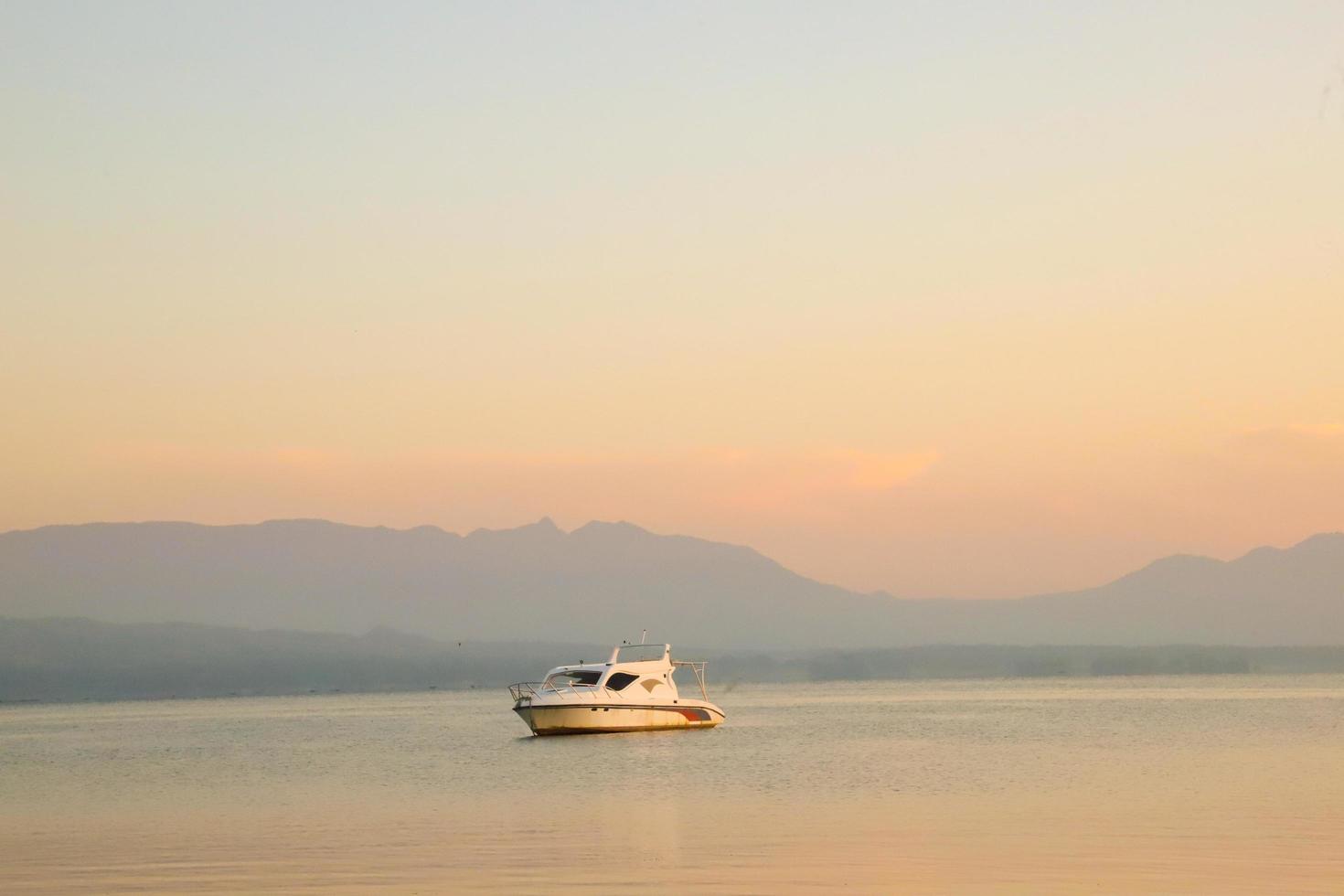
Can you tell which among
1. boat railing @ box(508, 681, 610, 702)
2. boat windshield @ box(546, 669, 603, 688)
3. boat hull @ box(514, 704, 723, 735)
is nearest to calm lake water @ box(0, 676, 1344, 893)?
boat hull @ box(514, 704, 723, 735)

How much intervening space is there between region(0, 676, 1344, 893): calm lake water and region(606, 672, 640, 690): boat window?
2.32 m

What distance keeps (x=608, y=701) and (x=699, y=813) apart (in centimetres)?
2936

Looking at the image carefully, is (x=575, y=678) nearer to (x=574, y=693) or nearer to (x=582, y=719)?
(x=574, y=693)

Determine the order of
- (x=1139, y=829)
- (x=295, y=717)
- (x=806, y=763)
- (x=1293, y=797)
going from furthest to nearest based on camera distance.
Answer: (x=295, y=717) < (x=806, y=763) < (x=1293, y=797) < (x=1139, y=829)

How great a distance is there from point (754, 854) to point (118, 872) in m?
9.72

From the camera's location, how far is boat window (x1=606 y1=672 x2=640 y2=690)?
209 ft

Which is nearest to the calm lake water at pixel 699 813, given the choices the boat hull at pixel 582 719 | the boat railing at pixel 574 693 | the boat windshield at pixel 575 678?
the boat hull at pixel 582 719

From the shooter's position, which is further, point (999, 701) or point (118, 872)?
point (999, 701)

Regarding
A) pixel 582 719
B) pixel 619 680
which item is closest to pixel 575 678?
pixel 619 680

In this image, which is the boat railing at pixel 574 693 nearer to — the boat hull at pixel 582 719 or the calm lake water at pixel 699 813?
the boat hull at pixel 582 719

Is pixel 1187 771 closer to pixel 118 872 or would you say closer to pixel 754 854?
pixel 754 854

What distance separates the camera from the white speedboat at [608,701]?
205 ft

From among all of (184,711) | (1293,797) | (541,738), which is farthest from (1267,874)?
(184,711)

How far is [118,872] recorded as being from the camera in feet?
81.1
